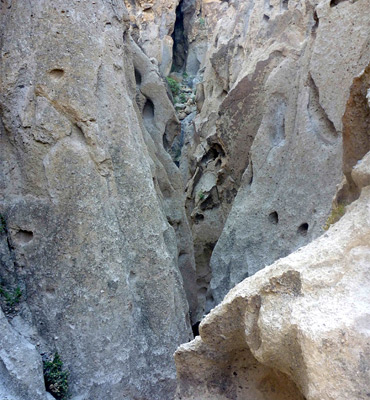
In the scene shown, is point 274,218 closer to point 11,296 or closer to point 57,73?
point 57,73

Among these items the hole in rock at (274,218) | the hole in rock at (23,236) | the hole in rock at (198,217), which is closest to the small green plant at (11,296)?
the hole in rock at (23,236)

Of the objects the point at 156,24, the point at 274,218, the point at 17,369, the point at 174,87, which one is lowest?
the point at 17,369

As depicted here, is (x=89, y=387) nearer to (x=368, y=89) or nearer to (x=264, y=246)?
(x=264, y=246)

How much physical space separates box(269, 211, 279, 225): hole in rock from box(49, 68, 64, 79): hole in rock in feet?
10.6

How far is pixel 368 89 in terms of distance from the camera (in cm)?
196

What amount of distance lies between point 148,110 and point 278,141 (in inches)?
93.2

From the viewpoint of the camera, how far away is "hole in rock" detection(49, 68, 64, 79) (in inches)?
170

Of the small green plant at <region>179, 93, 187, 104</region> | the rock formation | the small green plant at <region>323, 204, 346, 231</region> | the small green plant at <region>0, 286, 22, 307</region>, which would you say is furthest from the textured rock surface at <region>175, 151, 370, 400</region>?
the small green plant at <region>179, 93, 187, 104</region>

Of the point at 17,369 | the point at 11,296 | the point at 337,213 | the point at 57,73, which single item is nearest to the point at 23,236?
the point at 11,296

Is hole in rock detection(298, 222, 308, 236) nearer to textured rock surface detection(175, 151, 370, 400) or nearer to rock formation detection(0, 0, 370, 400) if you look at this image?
rock formation detection(0, 0, 370, 400)

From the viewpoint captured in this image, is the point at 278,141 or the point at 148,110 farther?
the point at 148,110

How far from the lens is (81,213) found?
418 centimetres

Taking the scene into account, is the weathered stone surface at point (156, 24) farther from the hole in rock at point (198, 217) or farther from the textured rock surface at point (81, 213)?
the textured rock surface at point (81, 213)

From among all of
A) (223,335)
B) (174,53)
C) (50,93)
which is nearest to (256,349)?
(223,335)
